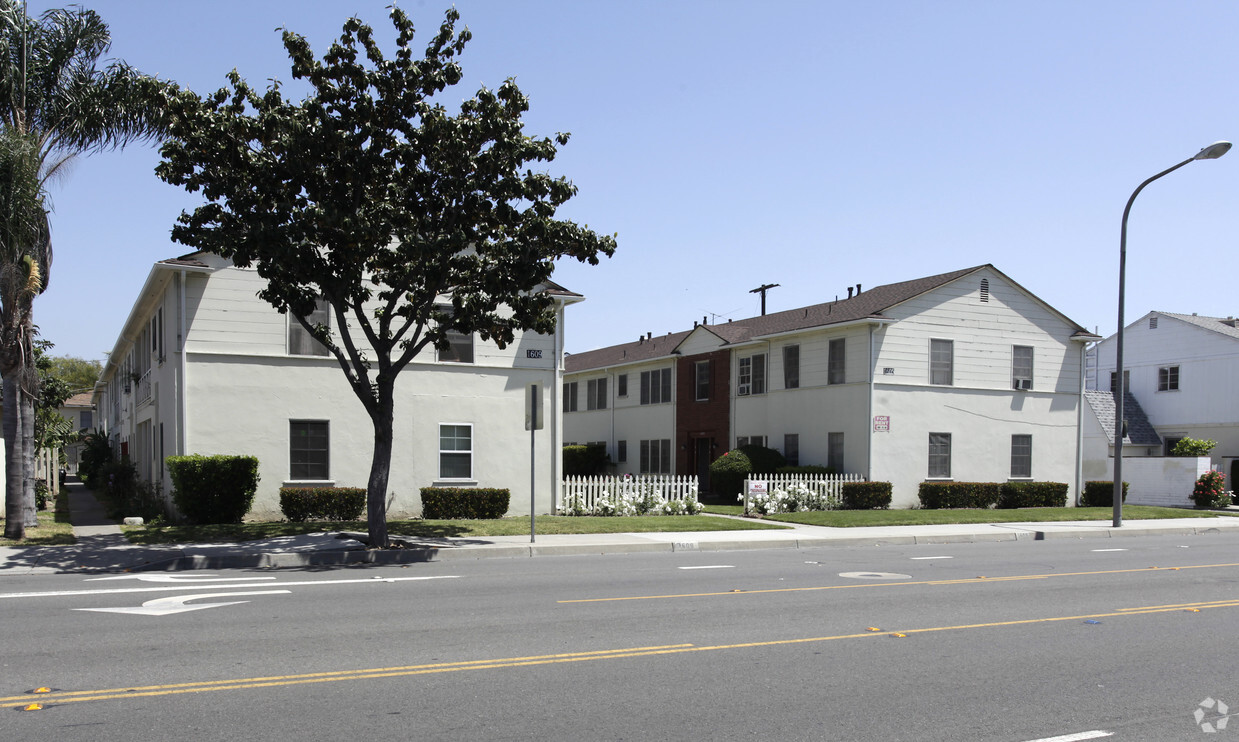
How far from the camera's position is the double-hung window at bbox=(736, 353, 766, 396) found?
33062 mm

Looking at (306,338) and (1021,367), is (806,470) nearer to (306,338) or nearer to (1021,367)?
(1021,367)

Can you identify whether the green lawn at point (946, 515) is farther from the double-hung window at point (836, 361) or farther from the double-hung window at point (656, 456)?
the double-hung window at point (656, 456)

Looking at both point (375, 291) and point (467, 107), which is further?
point (375, 291)

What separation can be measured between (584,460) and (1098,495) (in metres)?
19.0

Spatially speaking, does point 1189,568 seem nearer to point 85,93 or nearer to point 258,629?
point 258,629

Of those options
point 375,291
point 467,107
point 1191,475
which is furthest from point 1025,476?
point 467,107

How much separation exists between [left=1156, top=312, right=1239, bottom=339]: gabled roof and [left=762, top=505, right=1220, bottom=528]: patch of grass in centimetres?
1599

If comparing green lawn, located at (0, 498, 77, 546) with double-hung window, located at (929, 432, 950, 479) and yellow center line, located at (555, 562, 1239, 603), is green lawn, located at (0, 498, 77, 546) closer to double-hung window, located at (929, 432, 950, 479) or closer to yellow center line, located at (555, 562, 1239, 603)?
yellow center line, located at (555, 562, 1239, 603)

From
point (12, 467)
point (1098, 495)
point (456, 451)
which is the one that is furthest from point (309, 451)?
point (1098, 495)

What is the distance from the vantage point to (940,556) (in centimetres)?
1700

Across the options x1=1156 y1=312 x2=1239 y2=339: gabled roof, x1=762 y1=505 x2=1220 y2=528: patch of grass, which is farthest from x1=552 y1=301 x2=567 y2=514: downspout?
x1=1156 y1=312 x2=1239 y2=339: gabled roof

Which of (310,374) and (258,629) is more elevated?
(310,374)

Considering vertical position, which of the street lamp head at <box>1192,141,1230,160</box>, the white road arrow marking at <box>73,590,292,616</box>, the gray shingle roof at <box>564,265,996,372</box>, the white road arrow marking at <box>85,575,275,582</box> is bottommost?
the white road arrow marking at <box>85,575,275,582</box>

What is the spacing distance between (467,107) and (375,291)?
809 cm
